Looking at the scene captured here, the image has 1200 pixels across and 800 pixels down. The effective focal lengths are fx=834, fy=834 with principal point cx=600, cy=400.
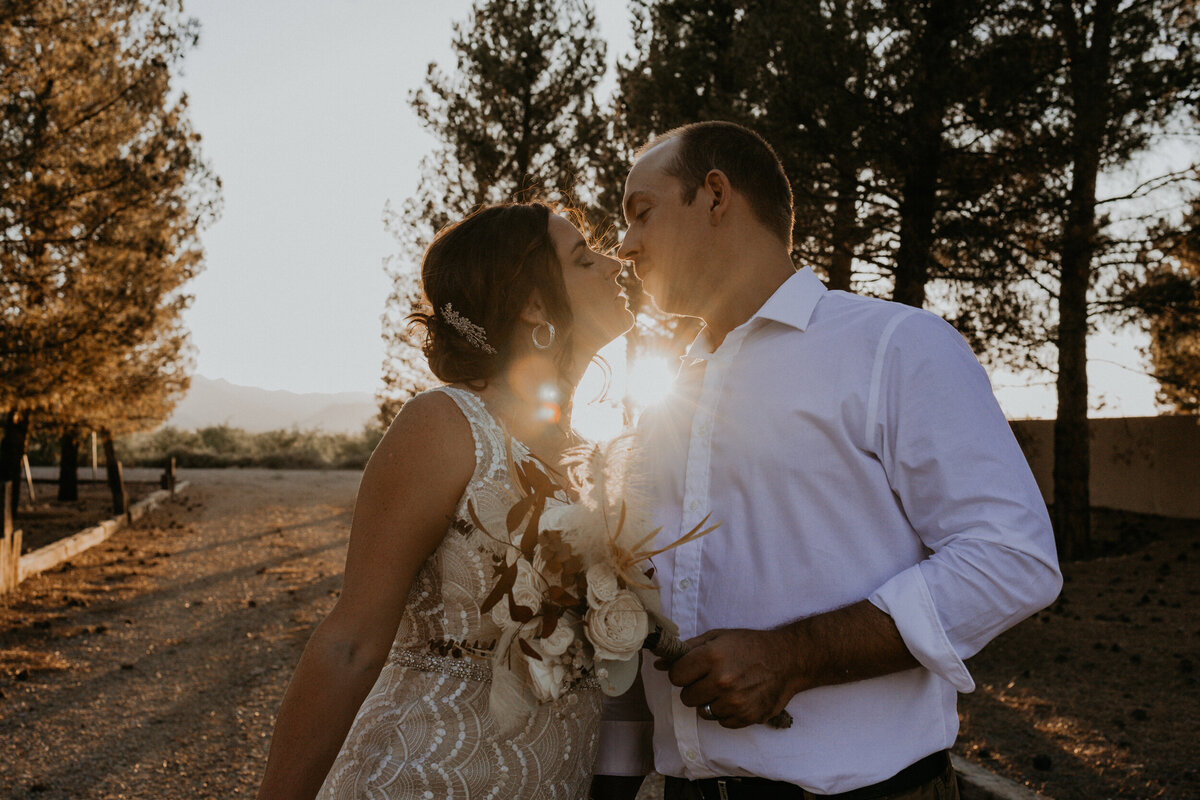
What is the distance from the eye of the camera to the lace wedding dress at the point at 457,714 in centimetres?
190

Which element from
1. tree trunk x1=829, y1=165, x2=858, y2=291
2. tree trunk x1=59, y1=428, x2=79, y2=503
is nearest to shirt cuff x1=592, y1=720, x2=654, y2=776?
tree trunk x1=829, y1=165, x2=858, y2=291

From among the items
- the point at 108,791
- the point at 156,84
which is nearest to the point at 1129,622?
the point at 108,791

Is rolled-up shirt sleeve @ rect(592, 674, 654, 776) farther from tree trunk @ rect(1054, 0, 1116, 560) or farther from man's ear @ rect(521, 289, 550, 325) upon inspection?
tree trunk @ rect(1054, 0, 1116, 560)

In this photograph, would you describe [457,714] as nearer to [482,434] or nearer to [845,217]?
[482,434]

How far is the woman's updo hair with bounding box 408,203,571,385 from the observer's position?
7.50ft

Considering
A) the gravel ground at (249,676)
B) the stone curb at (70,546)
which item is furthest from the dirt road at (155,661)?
the stone curb at (70,546)

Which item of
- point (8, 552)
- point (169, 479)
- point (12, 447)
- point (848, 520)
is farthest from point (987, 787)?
point (169, 479)

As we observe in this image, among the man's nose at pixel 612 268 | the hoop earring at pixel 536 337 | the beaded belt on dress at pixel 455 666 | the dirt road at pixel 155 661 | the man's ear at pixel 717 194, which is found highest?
the man's ear at pixel 717 194

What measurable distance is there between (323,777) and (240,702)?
5568 millimetres

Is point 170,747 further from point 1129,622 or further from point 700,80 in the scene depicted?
point 700,80

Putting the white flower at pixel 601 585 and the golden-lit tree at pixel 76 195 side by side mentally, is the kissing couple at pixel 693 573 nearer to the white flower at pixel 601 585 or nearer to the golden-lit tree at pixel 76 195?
the white flower at pixel 601 585

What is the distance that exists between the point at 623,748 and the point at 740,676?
0.75 meters

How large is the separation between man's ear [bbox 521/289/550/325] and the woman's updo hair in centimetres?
1

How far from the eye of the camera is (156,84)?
1397cm
